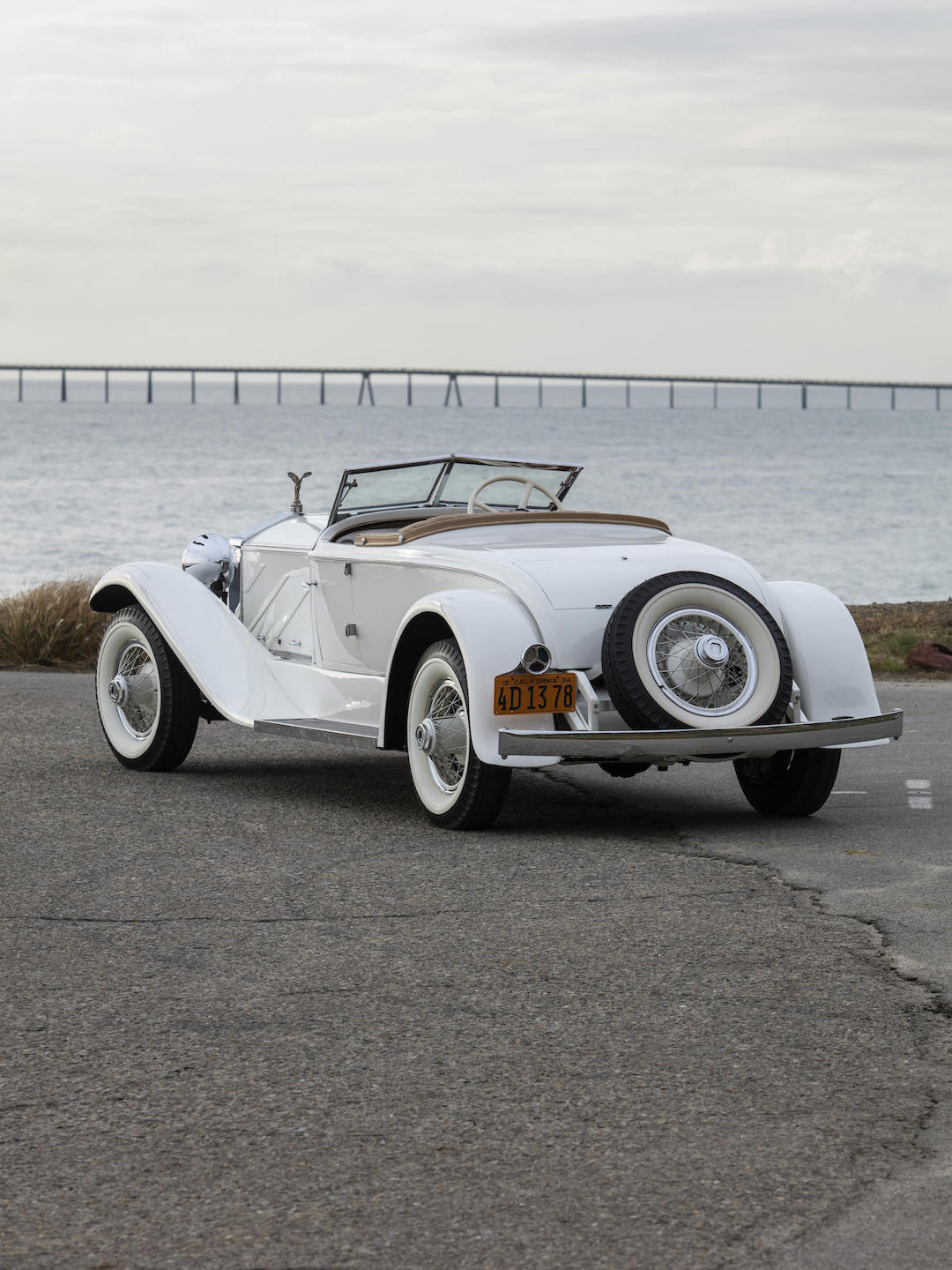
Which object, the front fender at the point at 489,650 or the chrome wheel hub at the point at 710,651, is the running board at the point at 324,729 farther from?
the chrome wheel hub at the point at 710,651

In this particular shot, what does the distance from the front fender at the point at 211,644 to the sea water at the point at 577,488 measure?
6200 mm

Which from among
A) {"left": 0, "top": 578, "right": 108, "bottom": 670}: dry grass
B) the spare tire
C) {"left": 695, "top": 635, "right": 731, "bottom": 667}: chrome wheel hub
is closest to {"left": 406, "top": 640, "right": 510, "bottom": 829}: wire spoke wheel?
the spare tire

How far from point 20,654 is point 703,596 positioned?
8372 mm

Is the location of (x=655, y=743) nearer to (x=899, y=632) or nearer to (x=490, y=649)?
(x=490, y=649)

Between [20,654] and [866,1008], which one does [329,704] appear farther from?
[20,654]

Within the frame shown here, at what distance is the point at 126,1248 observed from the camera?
317 centimetres

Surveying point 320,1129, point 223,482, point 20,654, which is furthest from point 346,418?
point 320,1129

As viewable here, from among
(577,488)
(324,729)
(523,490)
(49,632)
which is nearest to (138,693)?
(324,729)

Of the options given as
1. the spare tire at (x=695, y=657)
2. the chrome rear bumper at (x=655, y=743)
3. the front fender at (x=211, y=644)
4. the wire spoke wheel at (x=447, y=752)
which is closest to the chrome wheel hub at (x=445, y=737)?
the wire spoke wheel at (x=447, y=752)

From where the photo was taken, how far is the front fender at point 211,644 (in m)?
8.54

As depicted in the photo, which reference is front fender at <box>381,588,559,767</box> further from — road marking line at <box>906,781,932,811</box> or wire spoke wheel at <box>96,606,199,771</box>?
wire spoke wheel at <box>96,606,199,771</box>

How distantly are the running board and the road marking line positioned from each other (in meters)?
2.44

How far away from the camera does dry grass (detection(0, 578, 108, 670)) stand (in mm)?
14102

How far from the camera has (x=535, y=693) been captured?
6.91 metres
